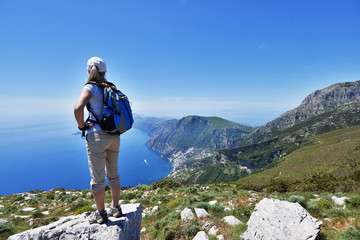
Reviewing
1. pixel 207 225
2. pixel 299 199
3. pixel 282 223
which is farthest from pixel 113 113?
pixel 299 199

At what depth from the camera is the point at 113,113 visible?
330 centimetres

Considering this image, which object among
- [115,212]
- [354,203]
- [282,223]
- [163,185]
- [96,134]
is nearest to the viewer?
[96,134]

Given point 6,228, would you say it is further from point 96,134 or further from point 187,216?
point 187,216

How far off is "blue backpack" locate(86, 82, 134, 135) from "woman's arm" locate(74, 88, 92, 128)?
0.83ft

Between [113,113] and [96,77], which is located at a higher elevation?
[96,77]

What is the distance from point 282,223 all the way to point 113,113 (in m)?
4.92

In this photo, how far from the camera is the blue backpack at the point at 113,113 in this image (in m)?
3.22

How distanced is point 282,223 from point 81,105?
→ 17.9 feet

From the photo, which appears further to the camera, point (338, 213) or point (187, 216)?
point (187, 216)

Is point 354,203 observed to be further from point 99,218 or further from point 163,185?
point 163,185

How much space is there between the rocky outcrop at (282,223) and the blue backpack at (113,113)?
4178 mm

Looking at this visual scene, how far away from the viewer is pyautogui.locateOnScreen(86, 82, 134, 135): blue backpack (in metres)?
3.22

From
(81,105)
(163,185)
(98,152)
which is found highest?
(81,105)

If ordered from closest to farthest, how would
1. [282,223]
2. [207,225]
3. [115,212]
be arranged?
1. [282,223]
2. [115,212]
3. [207,225]
